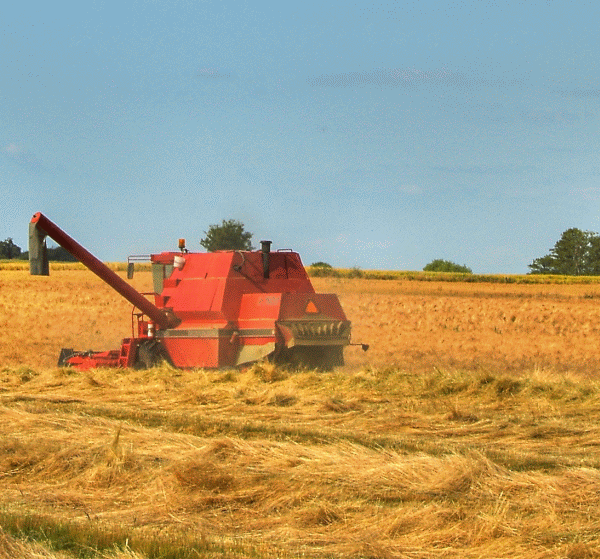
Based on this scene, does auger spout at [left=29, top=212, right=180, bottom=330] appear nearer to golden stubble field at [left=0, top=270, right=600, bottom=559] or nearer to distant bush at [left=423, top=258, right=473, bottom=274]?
golden stubble field at [left=0, top=270, right=600, bottom=559]

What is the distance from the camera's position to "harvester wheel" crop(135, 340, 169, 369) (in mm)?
15117

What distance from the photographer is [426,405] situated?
10898 millimetres

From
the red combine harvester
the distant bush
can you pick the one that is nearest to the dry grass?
the red combine harvester

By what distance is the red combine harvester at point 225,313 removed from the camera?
47.2ft

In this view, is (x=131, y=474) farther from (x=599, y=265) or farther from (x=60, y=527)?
(x=599, y=265)

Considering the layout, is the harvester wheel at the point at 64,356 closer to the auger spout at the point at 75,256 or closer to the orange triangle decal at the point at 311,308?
the auger spout at the point at 75,256

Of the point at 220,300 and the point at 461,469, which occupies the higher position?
the point at 220,300

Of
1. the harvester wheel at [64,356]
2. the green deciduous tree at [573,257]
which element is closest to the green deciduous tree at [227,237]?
the harvester wheel at [64,356]

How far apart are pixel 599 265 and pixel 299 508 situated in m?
73.9

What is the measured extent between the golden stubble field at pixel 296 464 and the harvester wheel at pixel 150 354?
35.4 inches

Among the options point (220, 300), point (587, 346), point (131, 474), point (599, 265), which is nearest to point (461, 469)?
point (131, 474)

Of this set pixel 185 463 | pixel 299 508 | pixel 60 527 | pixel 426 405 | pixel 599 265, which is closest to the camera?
pixel 60 527

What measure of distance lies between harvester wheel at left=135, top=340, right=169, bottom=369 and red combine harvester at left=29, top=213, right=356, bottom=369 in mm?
15

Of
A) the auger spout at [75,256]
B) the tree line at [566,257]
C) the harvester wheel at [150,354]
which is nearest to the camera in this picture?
the auger spout at [75,256]
